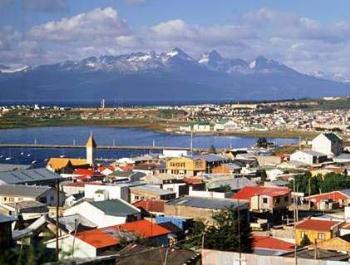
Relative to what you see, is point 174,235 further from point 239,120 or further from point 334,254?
point 239,120

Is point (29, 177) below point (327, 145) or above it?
below

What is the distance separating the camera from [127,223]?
11461mm

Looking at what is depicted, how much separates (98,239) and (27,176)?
871 centimetres

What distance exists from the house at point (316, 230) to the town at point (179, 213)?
16 mm

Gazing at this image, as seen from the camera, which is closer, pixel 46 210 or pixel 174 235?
pixel 174 235

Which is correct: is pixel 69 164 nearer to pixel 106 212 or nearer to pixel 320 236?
pixel 106 212

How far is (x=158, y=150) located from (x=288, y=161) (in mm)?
15811

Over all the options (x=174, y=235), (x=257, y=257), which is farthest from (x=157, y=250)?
(x=174, y=235)

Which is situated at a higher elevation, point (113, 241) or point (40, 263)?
point (40, 263)

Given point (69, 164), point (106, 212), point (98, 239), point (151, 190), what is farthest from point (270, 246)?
point (69, 164)

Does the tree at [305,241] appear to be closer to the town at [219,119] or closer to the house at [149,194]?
the house at [149,194]

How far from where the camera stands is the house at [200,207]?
42.2 ft

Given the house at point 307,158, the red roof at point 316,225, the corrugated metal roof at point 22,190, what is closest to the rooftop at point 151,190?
the corrugated metal roof at point 22,190

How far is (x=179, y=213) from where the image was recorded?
13453 mm
